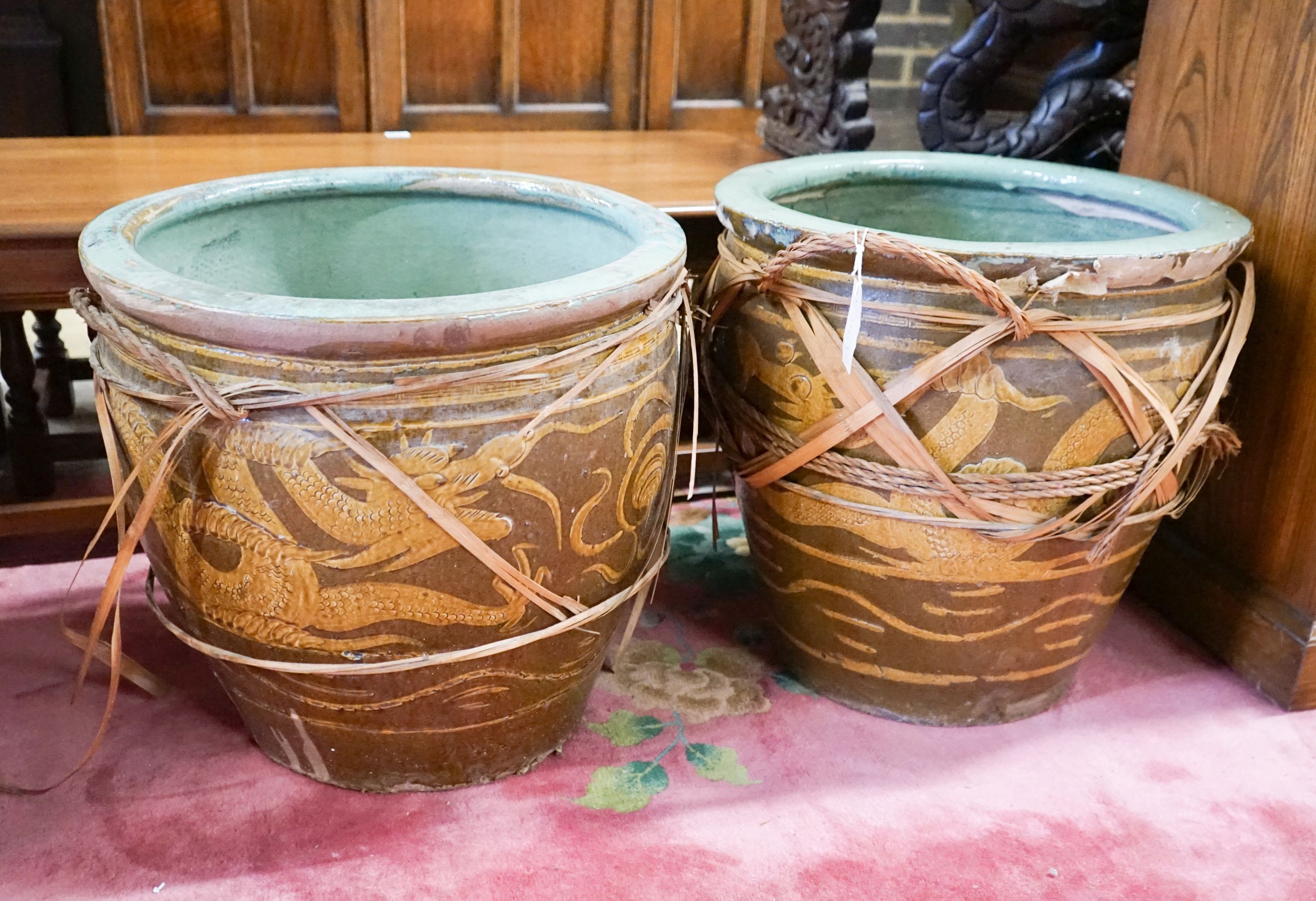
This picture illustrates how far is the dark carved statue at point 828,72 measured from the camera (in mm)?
2000

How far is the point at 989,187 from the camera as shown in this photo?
1.58 m

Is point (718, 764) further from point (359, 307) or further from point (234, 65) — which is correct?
point (234, 65)

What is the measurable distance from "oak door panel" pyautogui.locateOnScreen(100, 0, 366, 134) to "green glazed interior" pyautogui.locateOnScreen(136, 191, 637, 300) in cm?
87

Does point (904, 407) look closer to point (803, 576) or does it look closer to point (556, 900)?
point (803, 576)

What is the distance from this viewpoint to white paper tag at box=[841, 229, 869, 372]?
46.3 inches

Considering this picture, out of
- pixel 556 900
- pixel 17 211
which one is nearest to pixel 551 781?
pixel 556 900

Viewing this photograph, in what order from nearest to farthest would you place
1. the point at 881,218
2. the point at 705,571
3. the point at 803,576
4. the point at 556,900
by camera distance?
the point at 556,900 < the point at 803,576 < the point at 881,218 < the point at 705,571

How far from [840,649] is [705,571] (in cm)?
43

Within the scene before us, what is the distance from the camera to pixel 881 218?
64.2 inches

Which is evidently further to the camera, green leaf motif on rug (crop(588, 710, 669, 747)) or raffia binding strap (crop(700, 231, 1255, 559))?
green leaf motif on rug (crop(588, 710, 669, 747))

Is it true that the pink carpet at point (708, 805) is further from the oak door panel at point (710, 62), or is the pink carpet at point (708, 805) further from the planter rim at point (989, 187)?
the oak door panel at point (710, 62)

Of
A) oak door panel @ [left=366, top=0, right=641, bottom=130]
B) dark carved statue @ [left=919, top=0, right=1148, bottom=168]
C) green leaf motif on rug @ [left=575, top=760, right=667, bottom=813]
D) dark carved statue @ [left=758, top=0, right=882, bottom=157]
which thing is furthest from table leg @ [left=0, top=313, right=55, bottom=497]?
dark carved statue @ [left=919, top=0, right=1148, bottom=168]

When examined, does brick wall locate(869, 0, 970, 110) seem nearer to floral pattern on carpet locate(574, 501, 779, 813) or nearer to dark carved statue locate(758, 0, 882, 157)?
dark carved statue locate(758, 0, 882, 157)

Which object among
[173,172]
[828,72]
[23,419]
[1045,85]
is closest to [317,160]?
[173,172]
